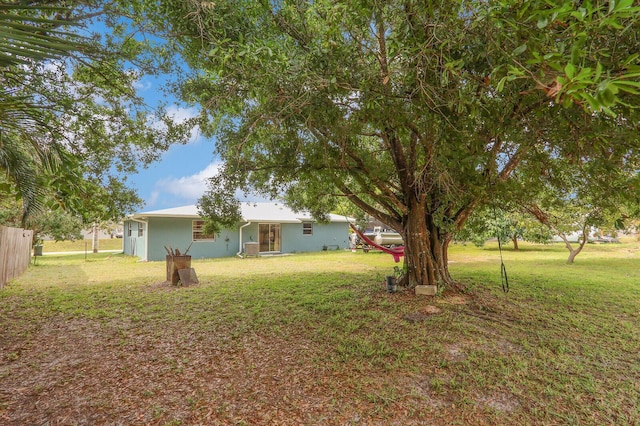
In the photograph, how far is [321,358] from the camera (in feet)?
12.4

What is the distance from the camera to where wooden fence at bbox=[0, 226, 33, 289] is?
7.45 m

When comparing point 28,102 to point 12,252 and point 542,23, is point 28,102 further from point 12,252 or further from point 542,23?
point 12,252

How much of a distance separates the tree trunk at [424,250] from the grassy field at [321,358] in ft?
1.54

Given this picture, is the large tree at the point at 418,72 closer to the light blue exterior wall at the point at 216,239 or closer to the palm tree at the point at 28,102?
the palm tree at the point at 28,102

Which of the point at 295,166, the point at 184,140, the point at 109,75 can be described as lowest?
the point at 295,166

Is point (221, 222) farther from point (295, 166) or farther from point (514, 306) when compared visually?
point (514, 306)

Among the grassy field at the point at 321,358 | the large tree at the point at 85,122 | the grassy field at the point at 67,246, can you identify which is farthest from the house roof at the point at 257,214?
the grassy field at the point at 67,246

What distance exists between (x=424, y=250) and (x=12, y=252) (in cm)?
1005

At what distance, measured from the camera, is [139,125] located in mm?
5645

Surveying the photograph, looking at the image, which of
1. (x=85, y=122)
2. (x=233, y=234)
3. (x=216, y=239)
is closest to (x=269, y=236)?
(x=233, y=234)

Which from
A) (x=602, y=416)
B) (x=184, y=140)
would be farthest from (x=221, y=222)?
(x=602, y=416)

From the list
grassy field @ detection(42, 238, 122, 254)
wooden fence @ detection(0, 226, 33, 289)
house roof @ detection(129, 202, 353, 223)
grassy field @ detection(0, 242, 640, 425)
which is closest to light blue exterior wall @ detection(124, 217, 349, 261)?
house roof @ detection(129, 202, 353, 223)

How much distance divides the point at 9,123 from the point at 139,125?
3280mm

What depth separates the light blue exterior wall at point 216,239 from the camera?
14281 mm
